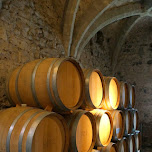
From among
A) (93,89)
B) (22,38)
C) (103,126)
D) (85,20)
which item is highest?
(85,20)

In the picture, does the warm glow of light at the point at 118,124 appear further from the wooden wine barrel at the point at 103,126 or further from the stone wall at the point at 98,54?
the stone wall at the point at 98,54

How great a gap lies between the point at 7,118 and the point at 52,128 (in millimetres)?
474

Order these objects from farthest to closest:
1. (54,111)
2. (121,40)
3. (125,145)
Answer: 1. (121,40)
2. (125,145)
3. (54,111)

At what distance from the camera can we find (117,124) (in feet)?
12.2

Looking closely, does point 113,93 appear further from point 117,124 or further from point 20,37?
point 20,37

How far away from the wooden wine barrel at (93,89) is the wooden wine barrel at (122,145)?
3.56 feet

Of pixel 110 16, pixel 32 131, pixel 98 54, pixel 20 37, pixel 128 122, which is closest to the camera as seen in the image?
pixel 32 131

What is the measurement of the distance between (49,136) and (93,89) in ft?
3.97

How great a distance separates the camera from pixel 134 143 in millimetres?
4465

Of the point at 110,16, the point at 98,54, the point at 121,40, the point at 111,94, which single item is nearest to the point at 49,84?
the point at 111,94

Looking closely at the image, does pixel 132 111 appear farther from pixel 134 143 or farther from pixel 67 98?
pixel 67 98

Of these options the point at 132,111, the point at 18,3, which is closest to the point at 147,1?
the point at 132,111

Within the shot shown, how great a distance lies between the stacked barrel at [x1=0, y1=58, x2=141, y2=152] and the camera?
1768mm

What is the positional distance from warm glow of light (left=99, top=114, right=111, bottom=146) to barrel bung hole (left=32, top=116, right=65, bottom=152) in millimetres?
1146
